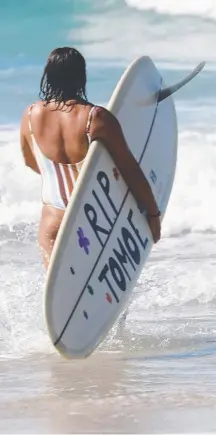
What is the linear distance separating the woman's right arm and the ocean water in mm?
375

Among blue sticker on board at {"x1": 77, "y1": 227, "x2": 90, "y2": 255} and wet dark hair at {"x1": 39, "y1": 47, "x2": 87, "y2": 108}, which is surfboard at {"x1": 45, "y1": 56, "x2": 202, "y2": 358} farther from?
wet dark hair at {"x1": 39, "y1": 47, "x2": 87, "y2": 108}

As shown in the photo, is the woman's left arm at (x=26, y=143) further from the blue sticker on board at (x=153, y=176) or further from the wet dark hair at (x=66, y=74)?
the blue sticker on board at (x=153, y=176)

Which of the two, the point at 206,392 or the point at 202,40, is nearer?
the point at 206,392

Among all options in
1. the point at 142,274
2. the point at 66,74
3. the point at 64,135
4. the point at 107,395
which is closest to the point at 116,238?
the point at 64,135

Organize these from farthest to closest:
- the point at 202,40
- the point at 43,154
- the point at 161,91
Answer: the point at 202,40
the point at 161,91
the point at 43,154

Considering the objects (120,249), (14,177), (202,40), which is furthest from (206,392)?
(202,40)

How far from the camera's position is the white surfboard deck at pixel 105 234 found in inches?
102

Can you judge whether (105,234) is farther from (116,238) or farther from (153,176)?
(153,176)

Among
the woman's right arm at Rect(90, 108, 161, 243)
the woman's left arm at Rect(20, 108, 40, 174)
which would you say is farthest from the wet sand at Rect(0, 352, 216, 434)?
the woman's left arm at Rect(20, 108, 40, 174)

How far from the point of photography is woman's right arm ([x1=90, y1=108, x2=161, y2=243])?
2.68m

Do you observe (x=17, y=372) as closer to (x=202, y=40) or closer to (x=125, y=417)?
(x=125, y=417)

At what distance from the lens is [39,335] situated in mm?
3240

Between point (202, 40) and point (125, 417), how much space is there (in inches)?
200

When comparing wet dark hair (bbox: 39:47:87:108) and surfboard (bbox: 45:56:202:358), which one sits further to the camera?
wet dark hair (bbox: 39:47:87:108)
